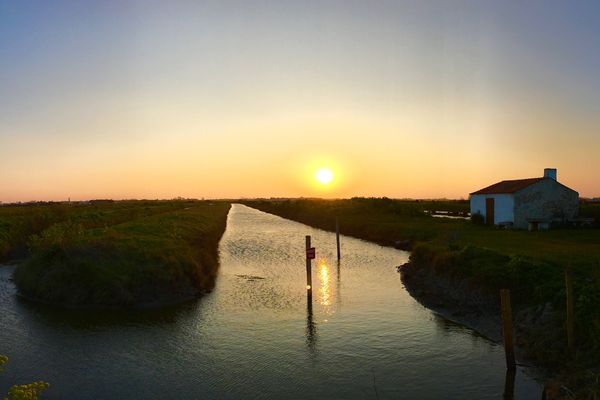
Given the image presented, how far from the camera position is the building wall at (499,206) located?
151ft

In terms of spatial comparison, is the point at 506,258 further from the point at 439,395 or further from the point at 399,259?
the point at 399,259

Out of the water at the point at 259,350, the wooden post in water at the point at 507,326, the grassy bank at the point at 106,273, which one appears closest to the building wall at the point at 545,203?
the water at the point at 259,350

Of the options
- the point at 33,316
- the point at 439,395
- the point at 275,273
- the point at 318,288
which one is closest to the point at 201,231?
the point at 275,273

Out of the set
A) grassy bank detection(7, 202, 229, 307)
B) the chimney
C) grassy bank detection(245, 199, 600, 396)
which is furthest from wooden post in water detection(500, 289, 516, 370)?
the chimney

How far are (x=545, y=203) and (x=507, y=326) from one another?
3553 cm

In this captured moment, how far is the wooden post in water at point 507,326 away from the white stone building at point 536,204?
32.3 m

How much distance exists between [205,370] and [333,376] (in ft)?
15.1

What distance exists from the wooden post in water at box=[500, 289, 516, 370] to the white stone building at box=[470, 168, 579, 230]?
3234 cm

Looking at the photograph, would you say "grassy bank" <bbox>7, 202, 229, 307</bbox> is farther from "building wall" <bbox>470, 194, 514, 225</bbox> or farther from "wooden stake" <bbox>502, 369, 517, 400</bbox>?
"building wall" <bbox>470, 194, 514, 225</bbox>

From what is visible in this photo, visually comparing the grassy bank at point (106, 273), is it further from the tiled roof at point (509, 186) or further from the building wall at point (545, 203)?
the tiled roof at point (509, 186)

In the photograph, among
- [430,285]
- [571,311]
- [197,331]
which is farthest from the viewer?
[430,285]

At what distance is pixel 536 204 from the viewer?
45.8 metres

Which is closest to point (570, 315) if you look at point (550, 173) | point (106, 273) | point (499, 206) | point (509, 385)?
point (509, 385)

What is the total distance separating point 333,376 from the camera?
1578 centimetres
